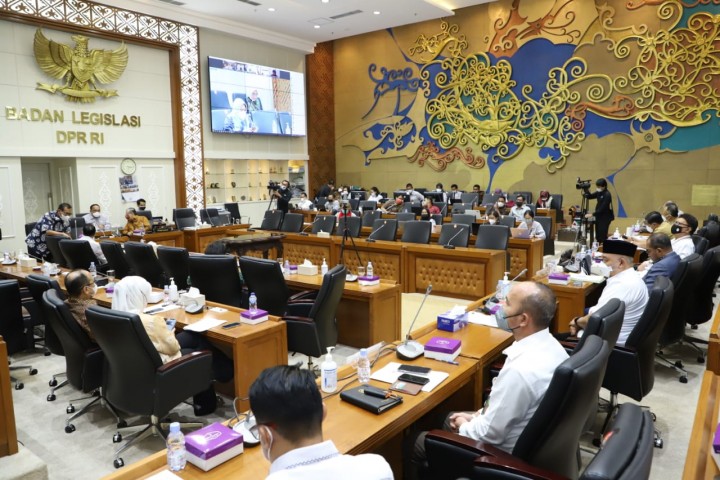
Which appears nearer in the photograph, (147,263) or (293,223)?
(147,263)

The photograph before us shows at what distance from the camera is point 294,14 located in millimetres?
Answer: 13953

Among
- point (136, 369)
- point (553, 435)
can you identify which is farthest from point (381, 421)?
point (136, 369)

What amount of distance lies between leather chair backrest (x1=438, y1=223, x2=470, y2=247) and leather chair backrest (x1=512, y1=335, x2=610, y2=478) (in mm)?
5603

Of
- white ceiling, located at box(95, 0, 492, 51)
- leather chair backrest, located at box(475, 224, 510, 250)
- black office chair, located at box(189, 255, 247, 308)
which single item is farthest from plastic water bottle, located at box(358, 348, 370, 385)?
white ceiling, located at box(95, 0, 492, 51)

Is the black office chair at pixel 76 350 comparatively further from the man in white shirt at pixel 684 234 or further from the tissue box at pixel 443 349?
the man in white shirt at pixel 684 234

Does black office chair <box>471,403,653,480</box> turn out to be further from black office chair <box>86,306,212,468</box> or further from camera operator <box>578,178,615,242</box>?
camera operator <box>578,178,615,242</box>

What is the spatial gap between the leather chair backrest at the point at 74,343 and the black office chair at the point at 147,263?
91.7 inches

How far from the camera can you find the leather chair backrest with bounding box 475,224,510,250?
291 inches

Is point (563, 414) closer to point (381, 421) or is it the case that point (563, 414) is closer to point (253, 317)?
point (381, 421)

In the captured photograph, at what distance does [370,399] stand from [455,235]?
5411 millimetres

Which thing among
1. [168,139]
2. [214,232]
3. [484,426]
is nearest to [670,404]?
[484,426]

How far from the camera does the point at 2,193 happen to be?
34.1 feet

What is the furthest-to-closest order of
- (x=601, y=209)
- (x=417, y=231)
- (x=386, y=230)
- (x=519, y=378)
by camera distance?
1. (x=601, y=209)
2. (x=386, y=230)
3. (x=417, y=231)
4. (x=519, y=378)

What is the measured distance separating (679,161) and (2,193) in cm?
1491
